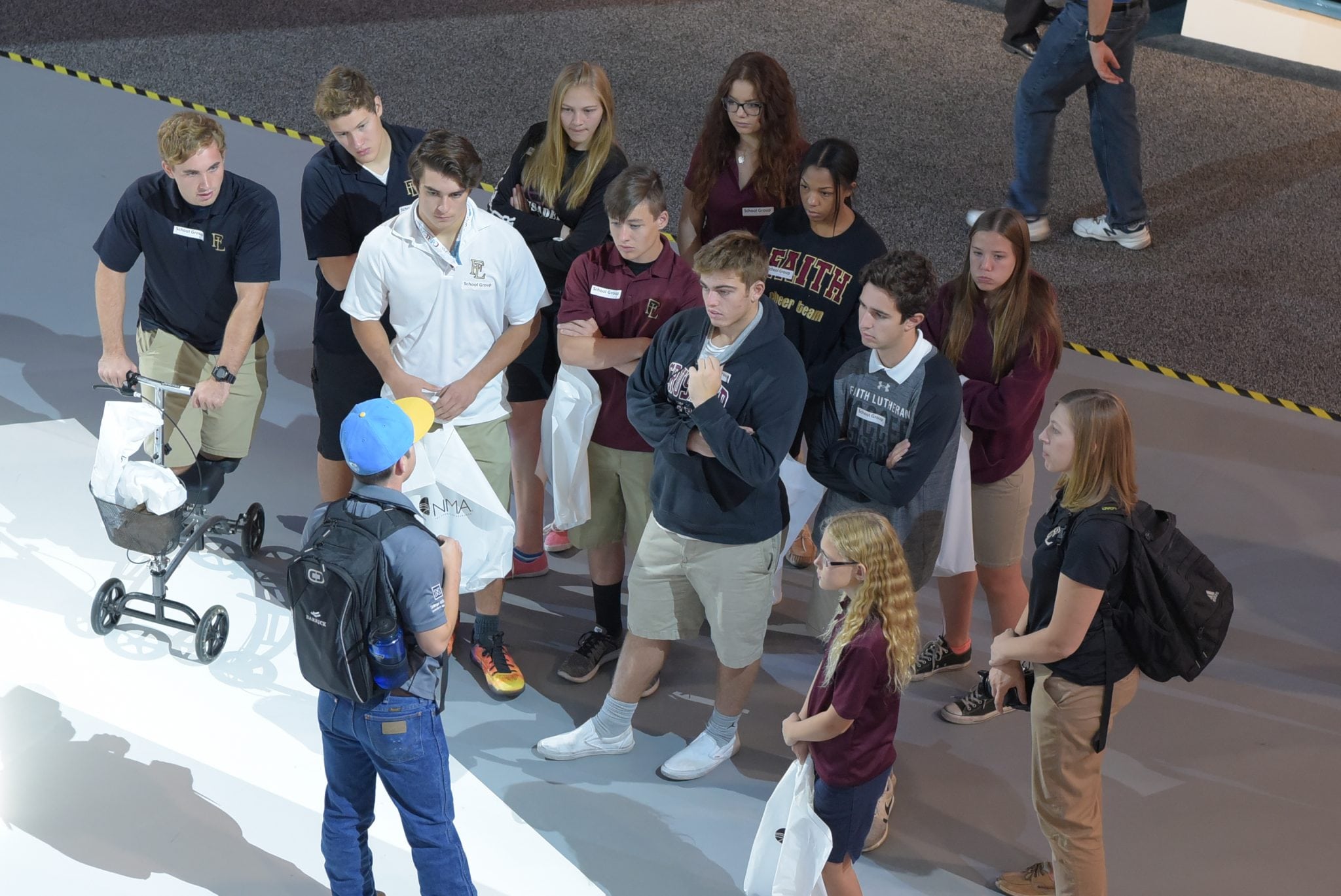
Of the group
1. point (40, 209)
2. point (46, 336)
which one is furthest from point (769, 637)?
point (40, 209)

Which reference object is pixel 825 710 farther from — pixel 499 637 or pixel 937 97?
pixel 937 97

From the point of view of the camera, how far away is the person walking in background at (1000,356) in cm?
404

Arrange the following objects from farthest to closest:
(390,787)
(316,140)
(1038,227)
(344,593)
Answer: (316,140) < (1038,227) < (390,787) < (344,593)

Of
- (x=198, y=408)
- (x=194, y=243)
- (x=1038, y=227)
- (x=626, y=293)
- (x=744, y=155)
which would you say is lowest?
(x=198, y=408)

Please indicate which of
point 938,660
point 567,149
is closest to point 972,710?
point 938,660

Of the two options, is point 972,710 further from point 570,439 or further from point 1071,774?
point 570,439

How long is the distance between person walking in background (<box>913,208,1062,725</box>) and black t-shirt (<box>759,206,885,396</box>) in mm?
288

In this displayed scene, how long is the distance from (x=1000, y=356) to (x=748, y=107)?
4.60ft

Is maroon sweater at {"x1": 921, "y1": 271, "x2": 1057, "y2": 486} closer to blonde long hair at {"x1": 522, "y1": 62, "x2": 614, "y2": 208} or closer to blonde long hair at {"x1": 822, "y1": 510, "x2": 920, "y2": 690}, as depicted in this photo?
blonde long hair at {"x1": 822, "y1": 510, "x2": 920, "y2": 690}

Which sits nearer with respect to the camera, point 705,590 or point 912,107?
point 705,590

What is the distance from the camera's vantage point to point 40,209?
7.37 metres

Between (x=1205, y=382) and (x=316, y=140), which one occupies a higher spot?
(x=316, y=140)

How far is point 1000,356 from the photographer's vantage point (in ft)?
13.4

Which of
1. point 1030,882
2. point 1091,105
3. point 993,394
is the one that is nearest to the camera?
point 1030,882
